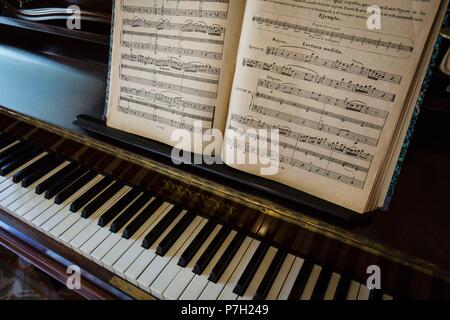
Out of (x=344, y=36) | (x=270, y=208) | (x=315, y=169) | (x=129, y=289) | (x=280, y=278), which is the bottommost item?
(x=129, y=289)

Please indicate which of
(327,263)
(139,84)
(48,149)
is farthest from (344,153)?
(48,149)

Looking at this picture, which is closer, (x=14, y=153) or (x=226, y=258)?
(x=226, y=258)

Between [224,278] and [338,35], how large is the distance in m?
0.72

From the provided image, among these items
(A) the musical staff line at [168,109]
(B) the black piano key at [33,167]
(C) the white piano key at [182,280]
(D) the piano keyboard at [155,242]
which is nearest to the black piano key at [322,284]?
(D) the piano keyboard at [155,242]

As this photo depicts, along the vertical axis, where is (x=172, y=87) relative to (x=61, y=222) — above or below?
above

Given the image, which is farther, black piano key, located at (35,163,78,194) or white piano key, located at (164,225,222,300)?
black piano key, located at (35,163,78,194)

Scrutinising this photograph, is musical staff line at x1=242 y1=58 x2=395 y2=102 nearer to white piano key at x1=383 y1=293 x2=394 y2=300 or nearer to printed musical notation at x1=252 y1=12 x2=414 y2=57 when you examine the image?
printed musical notation at x1=252 y1=12 x2=414 y2=57

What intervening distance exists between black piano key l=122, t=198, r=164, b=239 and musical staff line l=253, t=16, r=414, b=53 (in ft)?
2.33

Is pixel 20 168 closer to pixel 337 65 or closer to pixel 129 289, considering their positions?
pixel 129 289

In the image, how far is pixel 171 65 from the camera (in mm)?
886

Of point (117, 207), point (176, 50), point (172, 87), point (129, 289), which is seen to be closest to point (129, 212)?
point (117, 207)

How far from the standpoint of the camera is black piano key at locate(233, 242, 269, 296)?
2.82 feet

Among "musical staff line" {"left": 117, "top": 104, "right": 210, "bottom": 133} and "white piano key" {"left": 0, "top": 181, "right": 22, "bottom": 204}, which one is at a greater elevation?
"musical staff line" {"left": 117, "top": 104, "right": 210, "bottom": 133}

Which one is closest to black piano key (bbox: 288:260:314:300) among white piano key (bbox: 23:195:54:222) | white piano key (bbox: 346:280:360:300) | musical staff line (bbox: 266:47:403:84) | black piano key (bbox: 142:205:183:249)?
white piano key (bbox: 346:280:360:300)
